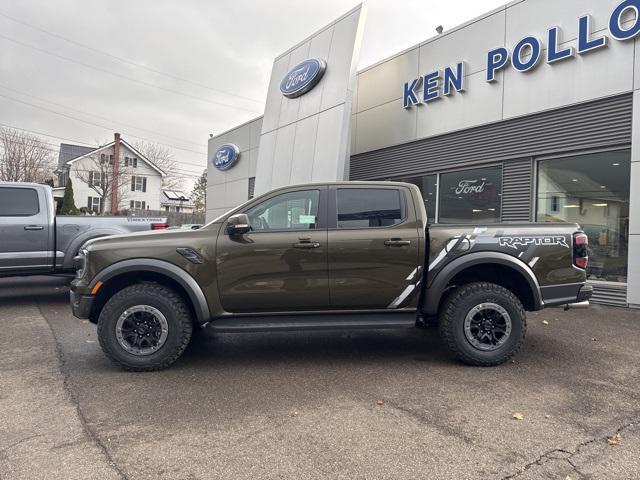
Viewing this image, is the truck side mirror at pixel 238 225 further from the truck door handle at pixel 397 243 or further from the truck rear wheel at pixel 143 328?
the truck door handle at pixel 397 243

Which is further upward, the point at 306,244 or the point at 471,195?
the point at 471,195

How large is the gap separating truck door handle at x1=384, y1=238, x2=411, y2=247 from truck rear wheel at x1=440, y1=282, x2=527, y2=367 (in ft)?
2.39

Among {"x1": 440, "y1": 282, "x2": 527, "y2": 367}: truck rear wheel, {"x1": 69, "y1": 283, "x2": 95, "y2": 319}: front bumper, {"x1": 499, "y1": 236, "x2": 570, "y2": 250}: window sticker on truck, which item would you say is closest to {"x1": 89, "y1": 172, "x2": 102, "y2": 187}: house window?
{"x1": 69, "y1": 283, "x2": 95, "y2": 319}: front bumper

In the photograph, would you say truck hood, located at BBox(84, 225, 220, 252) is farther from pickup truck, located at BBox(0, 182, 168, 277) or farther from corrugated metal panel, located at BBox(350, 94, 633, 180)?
corrugated metal panel, located at BBox(350, 94, 633, 180)

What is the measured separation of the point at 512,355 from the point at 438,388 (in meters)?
1.09

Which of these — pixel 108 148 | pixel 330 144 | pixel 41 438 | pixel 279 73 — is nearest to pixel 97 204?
pixel 108 148

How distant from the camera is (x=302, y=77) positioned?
502 inches

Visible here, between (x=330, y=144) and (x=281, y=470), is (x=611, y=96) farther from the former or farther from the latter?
(x=281, y=470)

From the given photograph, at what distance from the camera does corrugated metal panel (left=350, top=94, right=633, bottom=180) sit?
26.2 ft

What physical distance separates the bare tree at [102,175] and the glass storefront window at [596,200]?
134ft

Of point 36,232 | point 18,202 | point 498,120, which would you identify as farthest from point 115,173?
point 498,120

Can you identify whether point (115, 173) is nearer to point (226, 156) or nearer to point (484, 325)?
point (226, 156)

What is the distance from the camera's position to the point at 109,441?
→ 3092 millimetres

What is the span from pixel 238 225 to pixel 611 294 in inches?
274
